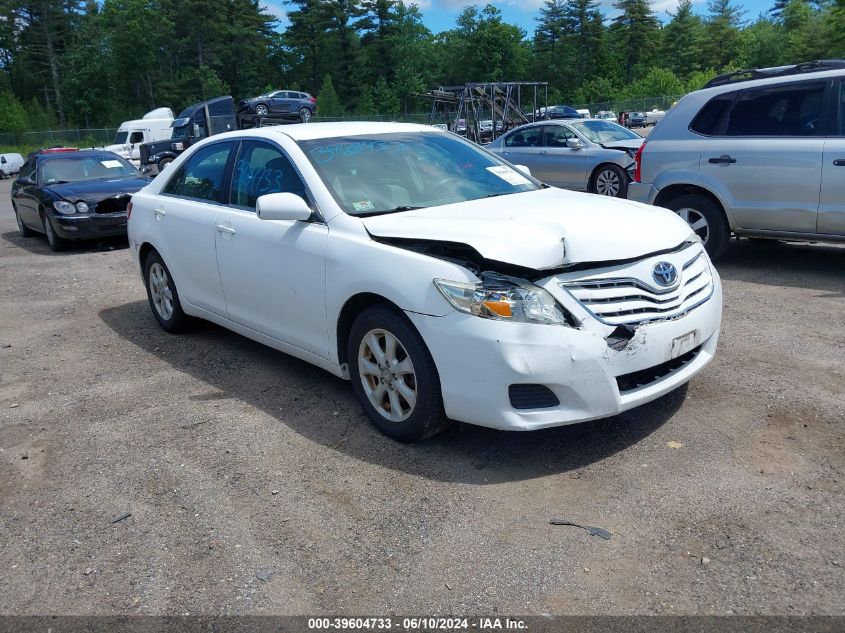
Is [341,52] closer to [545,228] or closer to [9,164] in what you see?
[9,164]

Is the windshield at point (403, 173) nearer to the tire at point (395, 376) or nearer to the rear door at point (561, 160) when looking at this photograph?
the tire at point (395, 376)

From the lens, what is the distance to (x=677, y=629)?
8.55ft

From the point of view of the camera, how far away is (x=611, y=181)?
13.8 metres

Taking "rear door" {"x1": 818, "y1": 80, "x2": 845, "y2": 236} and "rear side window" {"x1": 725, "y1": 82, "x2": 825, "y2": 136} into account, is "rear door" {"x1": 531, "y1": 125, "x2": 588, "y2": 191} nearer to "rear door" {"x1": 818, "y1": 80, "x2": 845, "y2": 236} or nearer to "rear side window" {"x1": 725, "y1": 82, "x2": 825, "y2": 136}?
"rear side window" {"x1": 725, "y1": 82, "x2": 825, "y2": 136}

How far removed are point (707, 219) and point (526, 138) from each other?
7.80m

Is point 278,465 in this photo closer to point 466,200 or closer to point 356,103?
point 466,200

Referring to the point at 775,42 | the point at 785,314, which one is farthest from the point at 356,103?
the point at 785,314

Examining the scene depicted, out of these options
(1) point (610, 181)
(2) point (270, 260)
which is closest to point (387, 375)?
(2) point (270, 260)

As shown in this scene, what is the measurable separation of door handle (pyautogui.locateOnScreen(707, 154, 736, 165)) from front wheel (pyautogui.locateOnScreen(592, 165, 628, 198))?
19.0 ft

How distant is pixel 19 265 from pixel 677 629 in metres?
10.7

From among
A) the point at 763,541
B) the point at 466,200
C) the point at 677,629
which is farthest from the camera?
the point at 466,200

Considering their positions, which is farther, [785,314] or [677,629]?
[785,314]

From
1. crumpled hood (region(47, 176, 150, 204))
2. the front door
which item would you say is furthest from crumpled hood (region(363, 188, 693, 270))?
crumpled hood (region(47, 176, 150, 204))

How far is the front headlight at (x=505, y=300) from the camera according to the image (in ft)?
11.8
